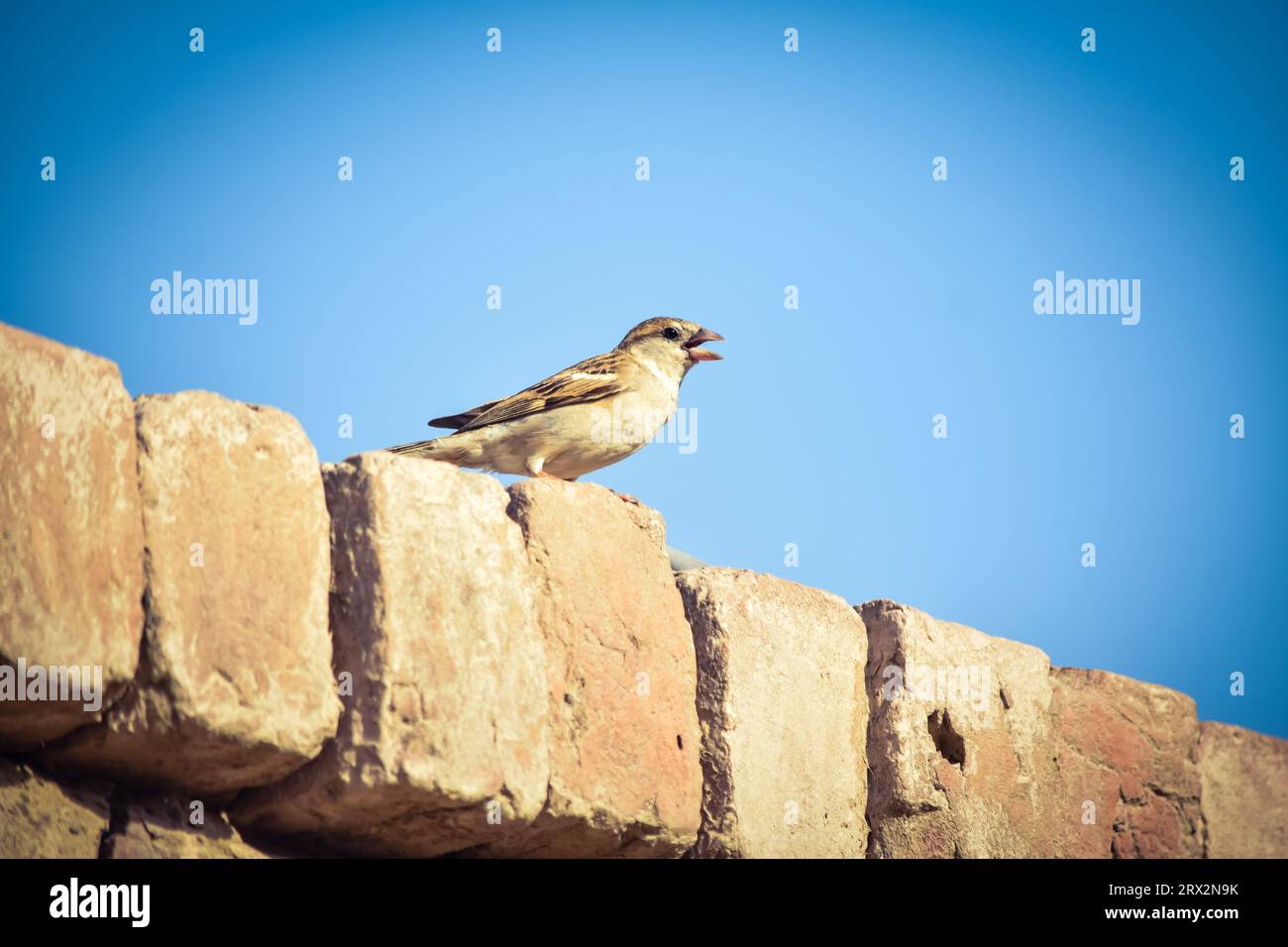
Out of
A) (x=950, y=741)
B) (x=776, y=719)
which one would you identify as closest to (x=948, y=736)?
(x=950, y=741)

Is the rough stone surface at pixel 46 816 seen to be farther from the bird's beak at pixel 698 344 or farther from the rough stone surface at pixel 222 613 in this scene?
the bird's beak at pixel 698 344

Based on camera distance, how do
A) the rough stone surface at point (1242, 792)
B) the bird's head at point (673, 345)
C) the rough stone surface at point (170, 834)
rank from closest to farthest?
the rough stone surface at point (170, 834), the rough stone surface at point (1242, 792), the bird's head at point (673, 345)

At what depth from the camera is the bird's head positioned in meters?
7.35

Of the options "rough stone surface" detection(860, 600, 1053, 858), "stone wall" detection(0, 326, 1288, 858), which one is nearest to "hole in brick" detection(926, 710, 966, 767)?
"rough stone surface" detection(860, 600, 1053, 858)

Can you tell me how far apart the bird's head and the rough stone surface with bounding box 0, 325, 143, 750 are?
→ 3.97 meters

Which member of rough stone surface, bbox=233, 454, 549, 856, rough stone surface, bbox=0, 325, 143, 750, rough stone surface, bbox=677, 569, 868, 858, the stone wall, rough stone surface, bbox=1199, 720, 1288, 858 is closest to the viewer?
rough stone surface, bbox=0, 325, 143, 750

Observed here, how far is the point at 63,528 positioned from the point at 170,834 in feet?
3.21

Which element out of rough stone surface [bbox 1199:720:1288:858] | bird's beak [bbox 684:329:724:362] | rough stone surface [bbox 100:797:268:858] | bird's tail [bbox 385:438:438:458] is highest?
bird's beak [bbox 684:329:724:362]

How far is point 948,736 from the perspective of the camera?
5914mm

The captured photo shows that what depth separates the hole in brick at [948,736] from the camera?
589cm

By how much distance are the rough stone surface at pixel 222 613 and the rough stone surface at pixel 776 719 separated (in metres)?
1.65

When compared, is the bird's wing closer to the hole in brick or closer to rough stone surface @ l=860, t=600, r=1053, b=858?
rough stone surface @ l=860, t=600, r=1053, b=858

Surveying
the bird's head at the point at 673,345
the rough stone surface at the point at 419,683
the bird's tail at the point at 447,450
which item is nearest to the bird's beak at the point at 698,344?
the bird's head at the point at 673,345
